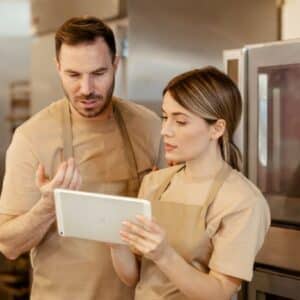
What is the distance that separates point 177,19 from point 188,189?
96cm

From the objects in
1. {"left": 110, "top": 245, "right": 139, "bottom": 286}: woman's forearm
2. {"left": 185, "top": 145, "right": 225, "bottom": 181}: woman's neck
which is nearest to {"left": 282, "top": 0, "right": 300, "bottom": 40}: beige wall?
{"left": 185, "top": 145, "right": 225, "bottom": 181}: woman's neck

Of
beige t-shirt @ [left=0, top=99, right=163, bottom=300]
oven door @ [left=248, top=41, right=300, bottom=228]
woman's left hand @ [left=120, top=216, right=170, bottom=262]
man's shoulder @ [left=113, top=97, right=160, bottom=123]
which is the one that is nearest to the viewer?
woman's left hand @ [left=120, top=216, right=170, bottom=262]

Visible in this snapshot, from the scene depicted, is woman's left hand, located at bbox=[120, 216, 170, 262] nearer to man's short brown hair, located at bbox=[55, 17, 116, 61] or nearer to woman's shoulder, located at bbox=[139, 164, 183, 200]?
woman's shoulder, located at bbox=[139, 164, 183, 200]

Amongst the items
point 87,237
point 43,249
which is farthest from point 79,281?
point 87,237

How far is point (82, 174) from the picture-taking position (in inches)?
57.2

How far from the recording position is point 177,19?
2.10 metres

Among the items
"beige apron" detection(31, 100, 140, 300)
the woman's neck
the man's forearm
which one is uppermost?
the woman's neck

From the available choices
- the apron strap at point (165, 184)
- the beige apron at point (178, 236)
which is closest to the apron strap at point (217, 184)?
the beige apron at point (178, 236)

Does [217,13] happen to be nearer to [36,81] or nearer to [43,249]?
[36,81]

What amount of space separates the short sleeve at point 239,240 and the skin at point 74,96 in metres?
0.34

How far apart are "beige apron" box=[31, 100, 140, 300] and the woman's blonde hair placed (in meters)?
0.32

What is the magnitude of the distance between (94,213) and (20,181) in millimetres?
303

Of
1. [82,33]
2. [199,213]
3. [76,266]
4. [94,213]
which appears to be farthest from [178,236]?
[82,33]

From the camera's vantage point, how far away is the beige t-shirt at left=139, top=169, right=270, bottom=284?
116 cm
